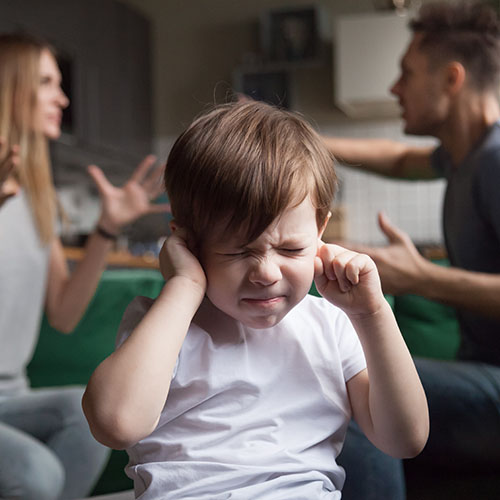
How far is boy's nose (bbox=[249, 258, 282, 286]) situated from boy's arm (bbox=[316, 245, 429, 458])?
7 centimetres

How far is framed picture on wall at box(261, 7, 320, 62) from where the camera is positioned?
5.08 metres

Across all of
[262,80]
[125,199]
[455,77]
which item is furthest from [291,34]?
[125,199]

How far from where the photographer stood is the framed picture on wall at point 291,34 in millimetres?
5078

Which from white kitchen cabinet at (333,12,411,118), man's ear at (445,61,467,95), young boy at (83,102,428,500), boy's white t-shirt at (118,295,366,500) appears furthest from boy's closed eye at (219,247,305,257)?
white kitchen cabinet at (333,12,411,118)

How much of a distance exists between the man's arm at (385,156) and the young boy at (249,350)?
1177 mm

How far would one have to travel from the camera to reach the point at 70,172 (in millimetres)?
4895

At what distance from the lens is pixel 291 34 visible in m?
5.09

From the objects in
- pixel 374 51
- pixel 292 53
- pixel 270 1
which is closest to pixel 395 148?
pixel 374 51

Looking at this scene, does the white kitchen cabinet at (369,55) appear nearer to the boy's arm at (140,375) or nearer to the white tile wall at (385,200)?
the white tile wall at (385,200)

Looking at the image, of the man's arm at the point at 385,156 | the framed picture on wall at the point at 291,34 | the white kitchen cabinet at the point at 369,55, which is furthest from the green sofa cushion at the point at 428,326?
the framed picture on wall at the point at 291,34

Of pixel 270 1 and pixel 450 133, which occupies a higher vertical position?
pixel 270 1

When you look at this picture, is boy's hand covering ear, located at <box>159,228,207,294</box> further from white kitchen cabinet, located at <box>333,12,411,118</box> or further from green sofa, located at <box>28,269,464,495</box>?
white kitchen cabinet, located at <box>333,12,411,118</box>

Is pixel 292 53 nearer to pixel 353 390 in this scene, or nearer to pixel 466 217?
pixel 466 217

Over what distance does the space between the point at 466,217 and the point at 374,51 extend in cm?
328
